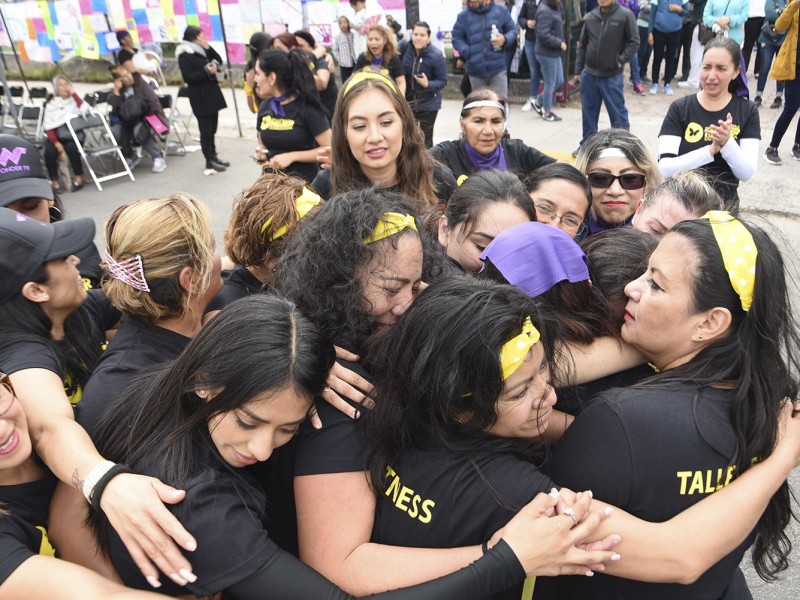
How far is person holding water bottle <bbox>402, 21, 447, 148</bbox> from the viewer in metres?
7.53

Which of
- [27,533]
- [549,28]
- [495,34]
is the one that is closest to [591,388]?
[27,533]

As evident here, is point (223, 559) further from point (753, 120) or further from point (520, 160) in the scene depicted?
point (753, 120)

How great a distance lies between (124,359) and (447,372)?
1109 mm

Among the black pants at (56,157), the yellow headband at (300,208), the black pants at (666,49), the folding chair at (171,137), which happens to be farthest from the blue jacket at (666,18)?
the yellow headband at (300,208)

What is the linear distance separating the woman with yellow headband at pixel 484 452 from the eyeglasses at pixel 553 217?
55.0 inches

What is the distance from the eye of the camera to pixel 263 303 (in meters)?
1.50

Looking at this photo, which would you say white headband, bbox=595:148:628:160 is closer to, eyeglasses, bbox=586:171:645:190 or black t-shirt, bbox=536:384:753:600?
eyeglasses, bbox=586:171:645:190

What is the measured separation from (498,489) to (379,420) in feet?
1.03

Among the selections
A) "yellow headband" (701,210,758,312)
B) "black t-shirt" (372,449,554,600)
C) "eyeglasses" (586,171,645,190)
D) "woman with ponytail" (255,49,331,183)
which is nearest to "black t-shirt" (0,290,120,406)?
"black t-shirt" (372,449,554,600)

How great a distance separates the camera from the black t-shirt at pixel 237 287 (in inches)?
98.5

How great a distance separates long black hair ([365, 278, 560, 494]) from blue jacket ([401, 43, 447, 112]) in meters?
6.47

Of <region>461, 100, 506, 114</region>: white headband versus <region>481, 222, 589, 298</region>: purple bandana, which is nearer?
<region>481, 222, 589, 298</region>: purple bandana

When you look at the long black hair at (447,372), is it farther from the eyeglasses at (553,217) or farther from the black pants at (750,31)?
the black pants at (750,31)

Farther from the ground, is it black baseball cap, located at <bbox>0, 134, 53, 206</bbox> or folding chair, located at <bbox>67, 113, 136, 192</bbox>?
black baseball cap, located at <bbox>0, 134, 53, 206</bbox>
